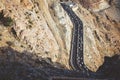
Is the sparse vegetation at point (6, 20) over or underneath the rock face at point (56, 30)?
over

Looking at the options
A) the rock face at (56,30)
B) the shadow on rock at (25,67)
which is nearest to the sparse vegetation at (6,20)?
the rock face at (56,30)

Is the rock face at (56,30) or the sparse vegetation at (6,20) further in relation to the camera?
the rock face at (56,30)

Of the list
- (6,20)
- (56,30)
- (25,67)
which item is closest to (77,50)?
(56,30)

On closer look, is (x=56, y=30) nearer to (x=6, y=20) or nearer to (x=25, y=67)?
(x=6, y=20)

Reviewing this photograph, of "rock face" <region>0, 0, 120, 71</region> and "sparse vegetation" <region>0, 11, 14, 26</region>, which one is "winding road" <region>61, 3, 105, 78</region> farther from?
"sparse vegetation" <region>0, 11, 14, 26</region>

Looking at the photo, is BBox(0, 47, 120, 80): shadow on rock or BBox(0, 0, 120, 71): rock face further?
BBox(0, 0, 120, 71): rock face

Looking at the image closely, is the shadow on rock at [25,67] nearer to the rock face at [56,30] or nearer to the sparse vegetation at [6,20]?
the rock face at [56,30]

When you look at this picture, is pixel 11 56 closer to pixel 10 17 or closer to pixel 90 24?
pixel 10 17

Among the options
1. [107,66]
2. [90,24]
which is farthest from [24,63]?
[90,24]

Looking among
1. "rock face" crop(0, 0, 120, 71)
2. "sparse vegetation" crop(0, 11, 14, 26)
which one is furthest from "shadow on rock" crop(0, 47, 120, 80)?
"sparse vegetation" crop(0, 11, 14, 26)
